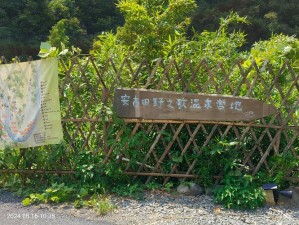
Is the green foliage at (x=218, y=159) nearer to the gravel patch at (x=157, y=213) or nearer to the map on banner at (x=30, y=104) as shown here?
the gravel patch at (x=157, y=213)

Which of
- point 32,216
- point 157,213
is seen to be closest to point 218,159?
point 157,213

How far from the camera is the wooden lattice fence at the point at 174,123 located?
510cm

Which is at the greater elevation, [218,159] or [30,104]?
[30,104]

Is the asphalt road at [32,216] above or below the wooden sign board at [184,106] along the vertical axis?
below

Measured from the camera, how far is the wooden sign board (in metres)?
5.01

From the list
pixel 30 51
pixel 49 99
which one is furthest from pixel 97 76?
pixel 30 51

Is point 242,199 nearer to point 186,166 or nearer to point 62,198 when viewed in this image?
point 186,166

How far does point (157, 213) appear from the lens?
457cm

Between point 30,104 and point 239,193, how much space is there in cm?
263

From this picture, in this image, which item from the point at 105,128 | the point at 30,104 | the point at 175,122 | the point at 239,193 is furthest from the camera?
the point at 30,104

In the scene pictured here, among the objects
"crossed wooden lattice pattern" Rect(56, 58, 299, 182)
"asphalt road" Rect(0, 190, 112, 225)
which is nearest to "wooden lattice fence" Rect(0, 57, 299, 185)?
"crossed wooden lattice pattern" Rect(56, 58, 299, 182)

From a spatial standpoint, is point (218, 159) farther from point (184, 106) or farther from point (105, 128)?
point (105, 128)

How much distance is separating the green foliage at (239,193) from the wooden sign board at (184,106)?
0.65m

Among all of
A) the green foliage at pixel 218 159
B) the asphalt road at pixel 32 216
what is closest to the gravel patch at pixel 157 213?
the asphalt road at pixel 32 216
